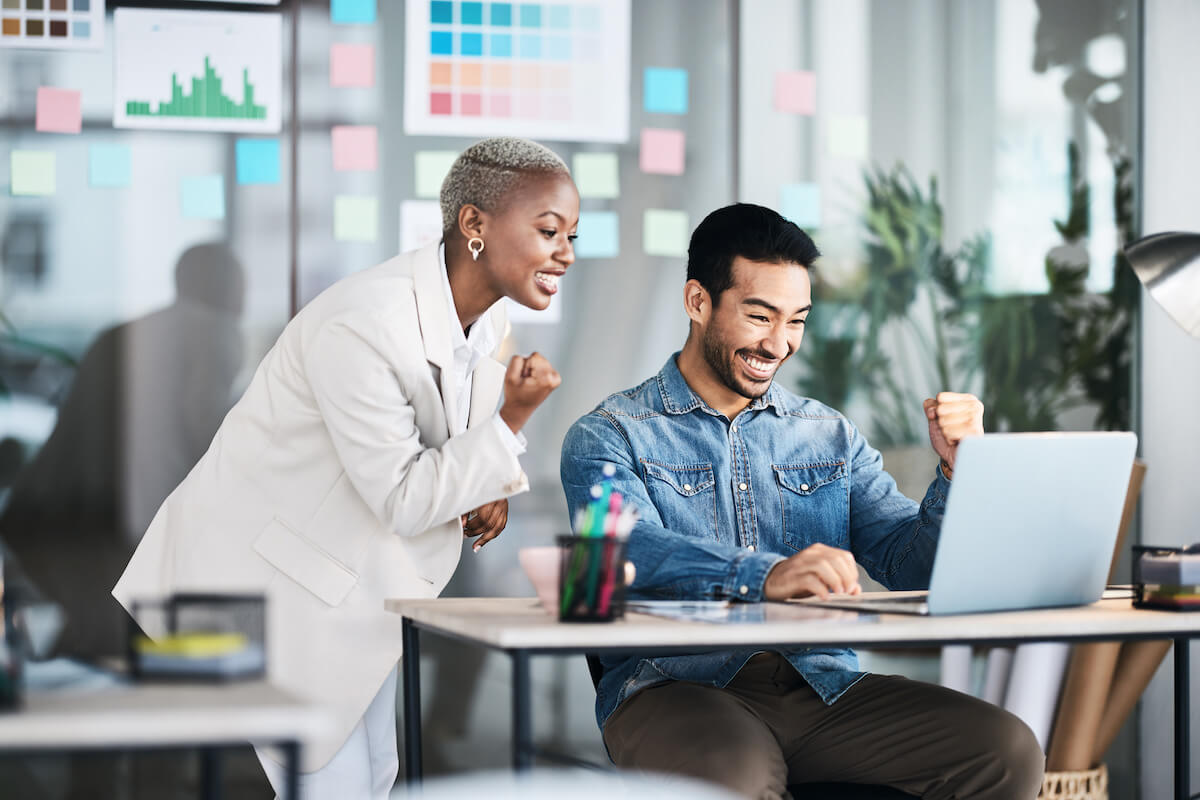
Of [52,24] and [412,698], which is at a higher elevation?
[52,24]

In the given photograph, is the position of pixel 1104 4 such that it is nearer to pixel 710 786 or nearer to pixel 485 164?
pixel 485 164

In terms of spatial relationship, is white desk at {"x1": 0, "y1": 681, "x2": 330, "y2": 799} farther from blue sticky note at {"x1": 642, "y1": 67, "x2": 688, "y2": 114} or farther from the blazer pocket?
blue sticky note at {"x1": 642, "y1": 67, "x2": 688, "y2": 114}

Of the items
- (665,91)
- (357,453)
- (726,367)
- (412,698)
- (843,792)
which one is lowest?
(843,792)

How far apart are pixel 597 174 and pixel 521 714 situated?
7.10 ft

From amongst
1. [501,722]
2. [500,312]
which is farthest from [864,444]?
[501,722]

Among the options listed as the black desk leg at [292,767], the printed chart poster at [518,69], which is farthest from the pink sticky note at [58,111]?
the black desk leg at [292,767]

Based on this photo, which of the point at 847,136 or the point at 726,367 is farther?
the point at 847,136

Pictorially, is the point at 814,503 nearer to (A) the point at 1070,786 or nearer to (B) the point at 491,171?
(B) the point at 491,171

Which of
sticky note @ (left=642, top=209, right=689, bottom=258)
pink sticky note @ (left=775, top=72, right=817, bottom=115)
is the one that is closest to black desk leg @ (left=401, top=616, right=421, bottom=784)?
sticky note @ (left=642, top=209, right=689, bottom=258)

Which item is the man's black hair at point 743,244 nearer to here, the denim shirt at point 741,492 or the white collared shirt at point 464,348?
the denim shirt at point 741,492

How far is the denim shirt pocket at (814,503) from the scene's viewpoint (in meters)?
2.21

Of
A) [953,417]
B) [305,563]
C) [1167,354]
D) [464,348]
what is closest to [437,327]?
[464,348]

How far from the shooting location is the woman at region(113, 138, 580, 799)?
6.78ft

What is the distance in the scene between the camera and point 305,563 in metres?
2.17
